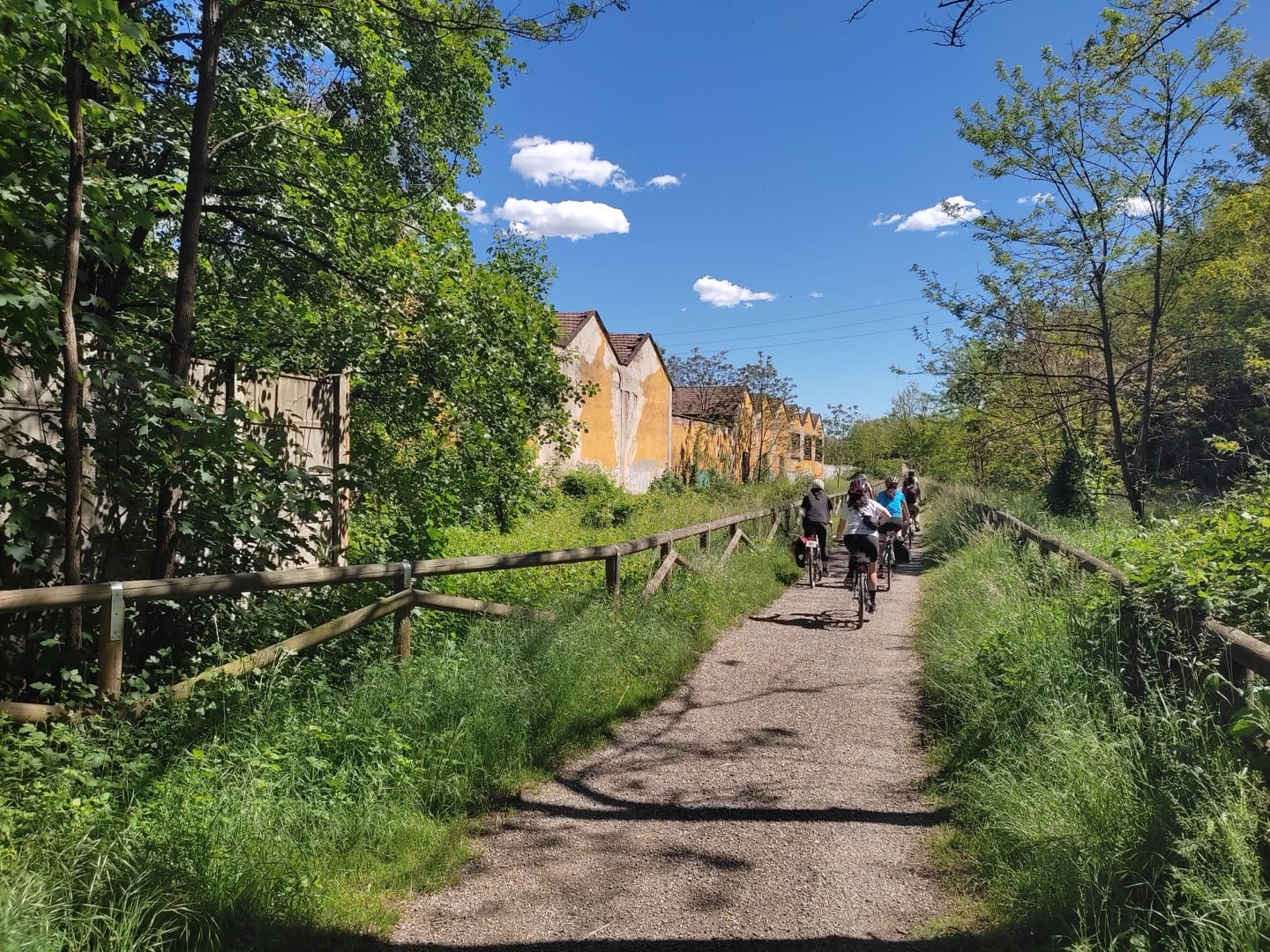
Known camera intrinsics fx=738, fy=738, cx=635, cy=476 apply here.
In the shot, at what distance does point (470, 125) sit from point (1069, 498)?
13.2 metres

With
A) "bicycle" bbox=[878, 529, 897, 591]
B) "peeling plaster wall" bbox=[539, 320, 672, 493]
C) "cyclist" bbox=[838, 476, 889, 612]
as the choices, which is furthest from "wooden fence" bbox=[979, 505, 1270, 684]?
"peeling plaster wall" bbox=[539, 320, 672, 493]

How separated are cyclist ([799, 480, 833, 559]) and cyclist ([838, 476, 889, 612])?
5.96 ft

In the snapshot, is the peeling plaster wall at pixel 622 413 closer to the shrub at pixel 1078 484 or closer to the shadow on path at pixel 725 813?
the shrub at pixel 1078 484

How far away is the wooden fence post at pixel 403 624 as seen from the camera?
4.75m

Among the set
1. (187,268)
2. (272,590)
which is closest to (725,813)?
(272,590)

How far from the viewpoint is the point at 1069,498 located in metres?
13.4

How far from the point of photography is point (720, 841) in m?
3.74

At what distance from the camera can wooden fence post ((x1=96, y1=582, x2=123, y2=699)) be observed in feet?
10.7

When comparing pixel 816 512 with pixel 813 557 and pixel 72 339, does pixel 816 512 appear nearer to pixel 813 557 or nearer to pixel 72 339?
pixel 813 557

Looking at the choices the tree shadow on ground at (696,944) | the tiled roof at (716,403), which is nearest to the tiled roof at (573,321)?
the tiled roof at (716,403)

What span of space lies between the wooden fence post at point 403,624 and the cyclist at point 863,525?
5868 mm

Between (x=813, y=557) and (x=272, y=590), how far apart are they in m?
9.18

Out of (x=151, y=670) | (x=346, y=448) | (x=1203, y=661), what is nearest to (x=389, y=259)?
(x=346, y=448)

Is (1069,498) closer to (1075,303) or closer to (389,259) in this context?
(1075,303)
